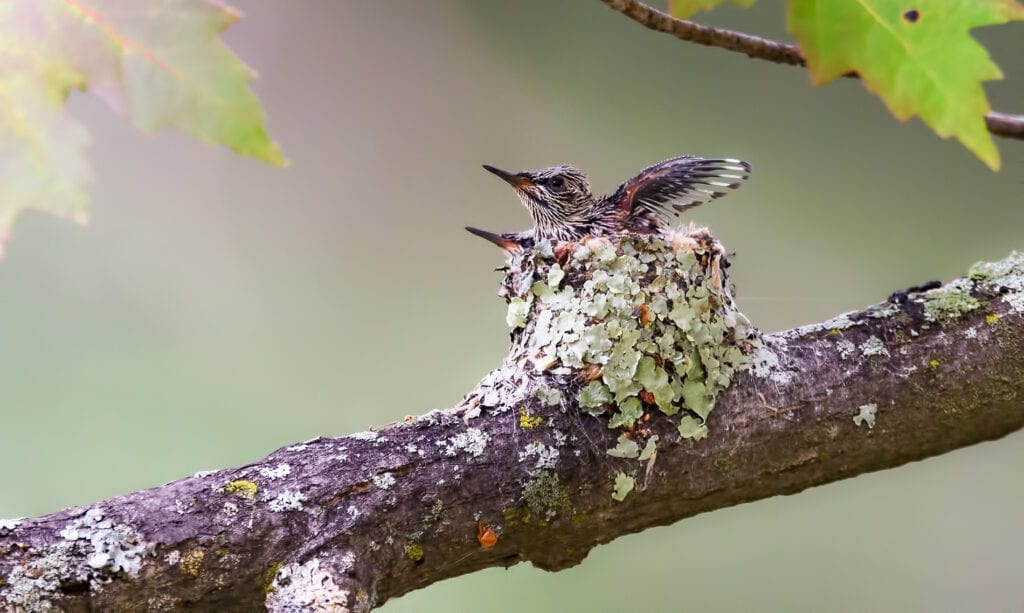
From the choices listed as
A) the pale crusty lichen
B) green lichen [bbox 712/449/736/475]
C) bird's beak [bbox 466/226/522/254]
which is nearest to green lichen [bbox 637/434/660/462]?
green lichen [bbox 712/449/736/475]

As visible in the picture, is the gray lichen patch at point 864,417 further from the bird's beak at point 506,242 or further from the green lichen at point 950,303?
the bird's beak at point 506,242

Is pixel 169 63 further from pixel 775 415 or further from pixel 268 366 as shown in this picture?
pixel 268 366

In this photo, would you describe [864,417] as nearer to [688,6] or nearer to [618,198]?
[618,198]

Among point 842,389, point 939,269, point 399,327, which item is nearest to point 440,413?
point 842,389

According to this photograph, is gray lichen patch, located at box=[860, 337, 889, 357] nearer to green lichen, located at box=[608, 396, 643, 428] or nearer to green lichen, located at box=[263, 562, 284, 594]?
green lichen, located at box=[608, 396, 643, 428]

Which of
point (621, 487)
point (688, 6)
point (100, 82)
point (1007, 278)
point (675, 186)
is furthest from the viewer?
point (675, 186)

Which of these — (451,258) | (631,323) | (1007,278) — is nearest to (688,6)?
(631,323)
